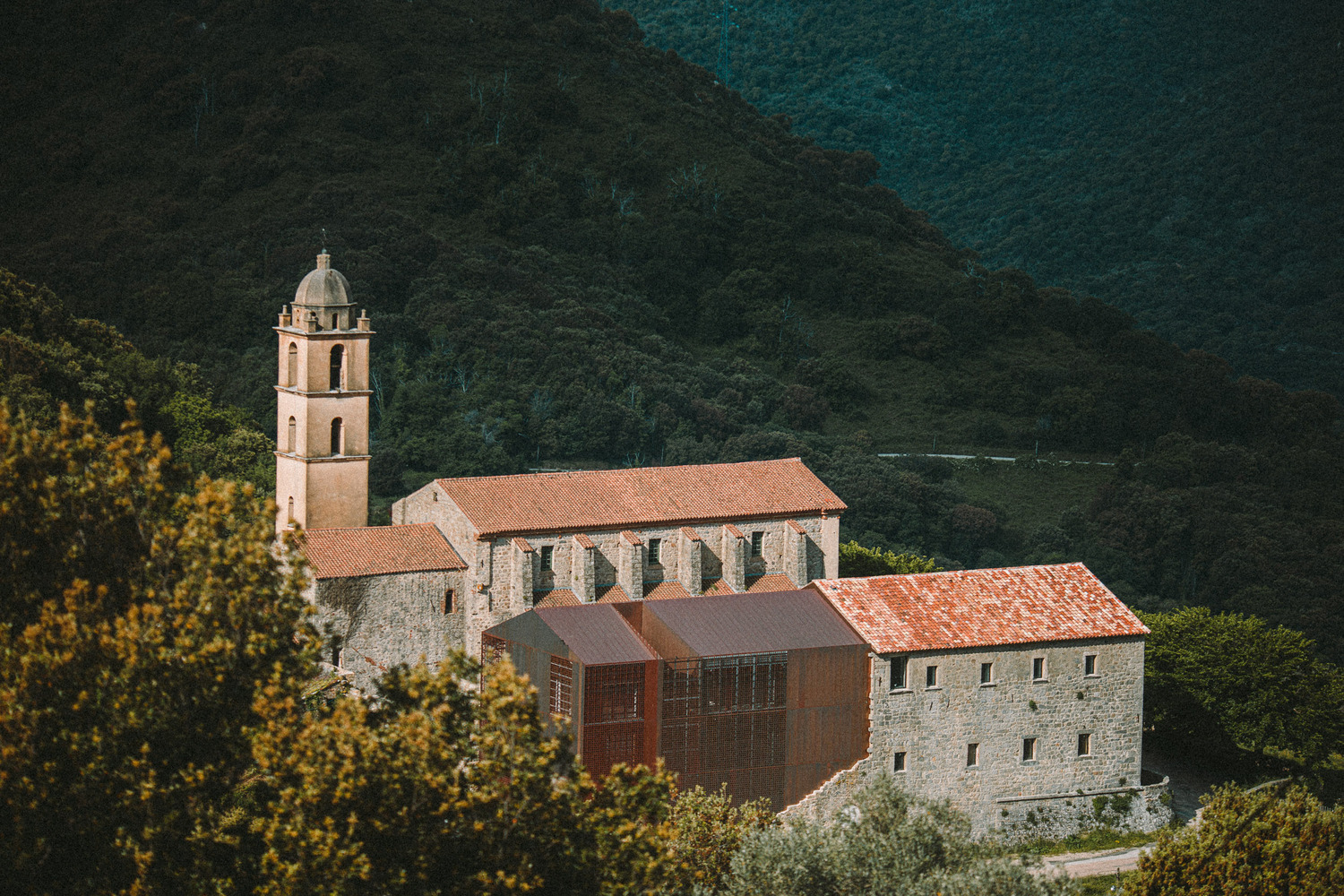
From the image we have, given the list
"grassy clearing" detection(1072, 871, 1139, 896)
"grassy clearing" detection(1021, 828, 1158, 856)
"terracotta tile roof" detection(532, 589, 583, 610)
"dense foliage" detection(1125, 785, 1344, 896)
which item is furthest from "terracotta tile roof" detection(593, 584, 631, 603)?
"dense foliage" detection(1125, 785, 1344, 896)

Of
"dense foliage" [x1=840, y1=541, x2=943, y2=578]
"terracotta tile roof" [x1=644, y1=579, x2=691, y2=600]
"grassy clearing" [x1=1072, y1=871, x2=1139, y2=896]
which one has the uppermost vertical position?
"dense foliage" [x1=840, y1=541, x2=943, y2=578]

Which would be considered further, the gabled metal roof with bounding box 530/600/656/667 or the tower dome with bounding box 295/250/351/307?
the tower dome with bounding box 295/250/351/307

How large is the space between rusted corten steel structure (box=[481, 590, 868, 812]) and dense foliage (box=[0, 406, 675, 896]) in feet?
48.5

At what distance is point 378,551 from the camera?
41.8 meters

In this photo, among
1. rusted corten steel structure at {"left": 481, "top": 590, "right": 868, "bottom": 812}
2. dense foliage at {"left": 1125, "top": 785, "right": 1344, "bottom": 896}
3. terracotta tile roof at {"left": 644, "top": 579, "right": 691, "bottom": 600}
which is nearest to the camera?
dense foliage at {"left": 1125, "top": 785, "right": 1344, "bottom": 896}

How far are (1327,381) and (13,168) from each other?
82.1 metres

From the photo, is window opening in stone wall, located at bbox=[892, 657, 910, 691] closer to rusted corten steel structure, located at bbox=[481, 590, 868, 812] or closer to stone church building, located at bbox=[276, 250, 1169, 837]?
stone church building, located at bbox=[276, 250, 1169, 837]

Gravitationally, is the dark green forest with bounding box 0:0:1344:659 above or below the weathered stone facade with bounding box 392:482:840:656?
above

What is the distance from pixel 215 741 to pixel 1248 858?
19252 mm

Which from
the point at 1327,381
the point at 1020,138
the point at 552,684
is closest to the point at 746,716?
the point at 552,684

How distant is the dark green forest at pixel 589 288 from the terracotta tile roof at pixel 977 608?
99.8 feet

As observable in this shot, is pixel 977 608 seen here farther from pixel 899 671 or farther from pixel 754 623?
pixel 754 623

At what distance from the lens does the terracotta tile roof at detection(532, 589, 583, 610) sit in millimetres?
42938

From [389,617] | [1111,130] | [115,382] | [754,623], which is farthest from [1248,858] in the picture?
[1111,130]
